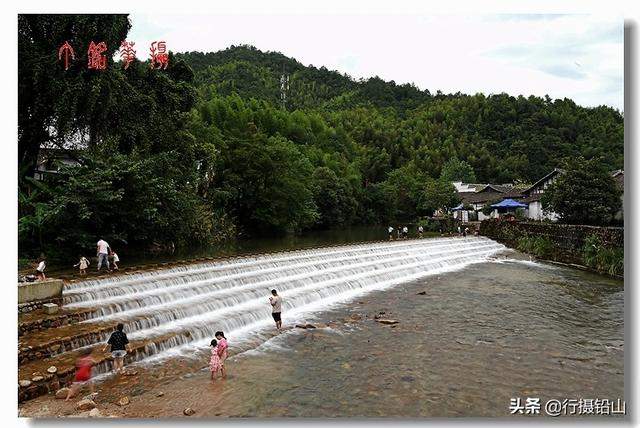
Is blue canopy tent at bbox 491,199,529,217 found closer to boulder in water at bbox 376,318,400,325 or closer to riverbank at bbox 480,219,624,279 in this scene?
riverbank at bbox 480,219,624,279

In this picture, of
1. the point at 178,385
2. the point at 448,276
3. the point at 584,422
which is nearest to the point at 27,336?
the point at 178,385

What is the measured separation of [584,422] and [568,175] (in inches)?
887

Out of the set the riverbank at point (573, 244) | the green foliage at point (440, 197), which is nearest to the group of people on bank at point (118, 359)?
the riverbank at point (573, 244)

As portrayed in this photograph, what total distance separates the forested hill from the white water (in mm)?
48124

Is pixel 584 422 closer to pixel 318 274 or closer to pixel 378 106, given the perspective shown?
pixel 318 274

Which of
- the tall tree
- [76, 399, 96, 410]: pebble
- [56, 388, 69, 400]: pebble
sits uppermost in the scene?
the tall tree

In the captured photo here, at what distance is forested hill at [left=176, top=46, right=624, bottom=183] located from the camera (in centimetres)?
7100

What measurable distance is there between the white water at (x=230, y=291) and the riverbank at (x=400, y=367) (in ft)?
2.76

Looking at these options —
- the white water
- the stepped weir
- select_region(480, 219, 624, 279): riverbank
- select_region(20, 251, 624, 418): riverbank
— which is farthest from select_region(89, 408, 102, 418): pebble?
select_region(480, 219, 624, 279): riverbank

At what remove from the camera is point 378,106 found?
11506 cm

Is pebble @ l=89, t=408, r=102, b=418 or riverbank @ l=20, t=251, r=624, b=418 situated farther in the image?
riverbank @ l=20, t=251, r=624, b=418

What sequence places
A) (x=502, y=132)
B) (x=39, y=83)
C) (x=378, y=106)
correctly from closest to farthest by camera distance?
1. (x=39, y=83)
2. (x=502, y=132)
3. (x=378, y=106)

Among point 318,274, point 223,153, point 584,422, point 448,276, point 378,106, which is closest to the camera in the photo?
point 584,422

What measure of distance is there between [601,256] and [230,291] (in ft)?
52.1
